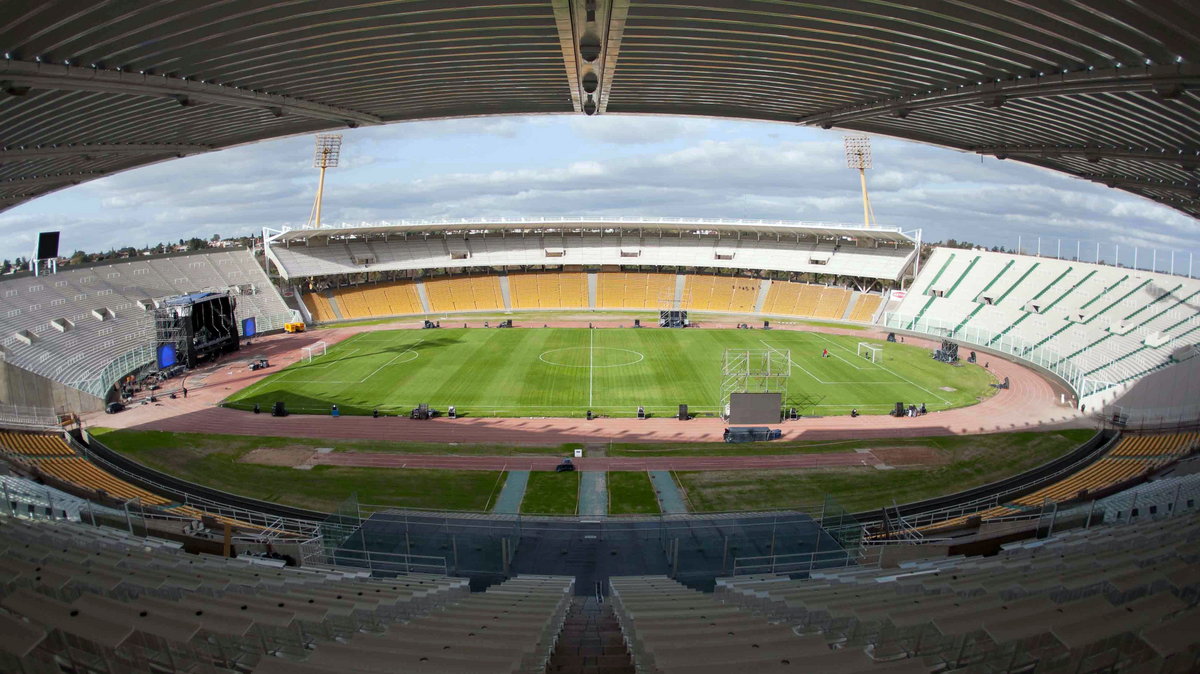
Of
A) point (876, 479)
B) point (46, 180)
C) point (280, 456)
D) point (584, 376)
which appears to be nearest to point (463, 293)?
point (584, 376)

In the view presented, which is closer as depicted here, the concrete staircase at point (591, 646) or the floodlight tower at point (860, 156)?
the concrete staircase at point (591, 646)

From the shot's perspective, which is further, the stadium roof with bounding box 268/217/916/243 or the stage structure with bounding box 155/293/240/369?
the stadium roof with bounding box 268/217/916/243

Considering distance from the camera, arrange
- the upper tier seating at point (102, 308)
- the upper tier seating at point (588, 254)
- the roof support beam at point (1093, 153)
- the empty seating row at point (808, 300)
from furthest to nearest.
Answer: the upper tier seating at point (588, 254) < the empty seating row at point (808, 300) < the upper tier seating at point (102, 308) < the roof support beam at point (1093, 153)

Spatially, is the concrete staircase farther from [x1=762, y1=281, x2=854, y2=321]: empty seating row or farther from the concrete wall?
[x1=762, y1=281, x2=854, y2=321]: empty seating row

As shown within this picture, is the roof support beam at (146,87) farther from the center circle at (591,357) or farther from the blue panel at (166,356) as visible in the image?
the blue panel at (166,356)

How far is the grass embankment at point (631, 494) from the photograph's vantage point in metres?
19.8

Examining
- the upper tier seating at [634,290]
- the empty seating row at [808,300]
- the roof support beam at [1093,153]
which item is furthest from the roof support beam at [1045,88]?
the upper tier seating at [634,290]

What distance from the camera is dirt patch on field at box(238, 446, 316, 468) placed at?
2381cm

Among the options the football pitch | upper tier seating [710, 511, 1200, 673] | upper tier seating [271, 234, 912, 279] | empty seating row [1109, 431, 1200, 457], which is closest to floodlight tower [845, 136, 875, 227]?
upper tier seating [271, 234, 912, 279]

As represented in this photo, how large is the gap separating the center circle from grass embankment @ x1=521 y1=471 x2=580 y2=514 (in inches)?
650

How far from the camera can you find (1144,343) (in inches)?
1352

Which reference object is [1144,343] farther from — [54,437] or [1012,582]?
[54,437]

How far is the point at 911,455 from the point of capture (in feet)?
80.2

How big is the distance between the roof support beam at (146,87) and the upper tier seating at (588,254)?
45455 millimetres
